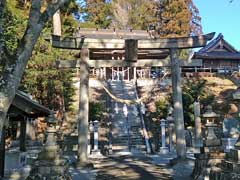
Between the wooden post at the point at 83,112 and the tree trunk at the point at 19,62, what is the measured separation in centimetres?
651

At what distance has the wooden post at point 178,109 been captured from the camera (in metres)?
11.2

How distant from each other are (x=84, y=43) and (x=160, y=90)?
16.8 metres

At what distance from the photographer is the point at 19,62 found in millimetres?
4438

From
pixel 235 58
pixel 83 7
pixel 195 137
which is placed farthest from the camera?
pixel 235 58

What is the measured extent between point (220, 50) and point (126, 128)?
71.0ft

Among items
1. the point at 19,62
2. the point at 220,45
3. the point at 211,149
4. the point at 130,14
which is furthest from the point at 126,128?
the point at 130,14

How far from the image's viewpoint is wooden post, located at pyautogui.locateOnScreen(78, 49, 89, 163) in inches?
428

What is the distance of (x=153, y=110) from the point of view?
24.4 metres

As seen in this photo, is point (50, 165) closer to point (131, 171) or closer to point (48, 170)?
point (48, 170)

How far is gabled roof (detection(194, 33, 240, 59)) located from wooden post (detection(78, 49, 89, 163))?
88.2 ft

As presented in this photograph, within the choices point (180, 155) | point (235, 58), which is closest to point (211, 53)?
point (235, 58)

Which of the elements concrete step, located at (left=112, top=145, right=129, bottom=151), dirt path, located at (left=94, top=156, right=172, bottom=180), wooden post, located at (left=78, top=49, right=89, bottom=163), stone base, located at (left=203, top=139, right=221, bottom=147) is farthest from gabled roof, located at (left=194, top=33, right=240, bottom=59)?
stone base, located at (left=203, top=139, right=221, bottom=147)

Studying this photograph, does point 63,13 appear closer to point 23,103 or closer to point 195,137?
point 195,137

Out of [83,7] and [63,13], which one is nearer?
[63,13]
